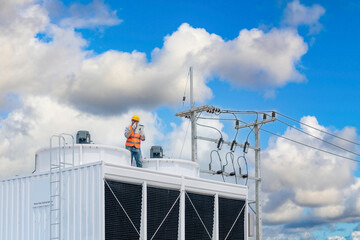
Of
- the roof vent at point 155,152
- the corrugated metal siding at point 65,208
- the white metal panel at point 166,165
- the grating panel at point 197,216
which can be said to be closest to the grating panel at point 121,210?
the corrugated metal siding at point 65,208

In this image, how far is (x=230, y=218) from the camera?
27062mm

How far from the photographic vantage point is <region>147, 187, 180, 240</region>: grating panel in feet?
74.8

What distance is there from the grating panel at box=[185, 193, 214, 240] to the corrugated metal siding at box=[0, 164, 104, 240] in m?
5.03

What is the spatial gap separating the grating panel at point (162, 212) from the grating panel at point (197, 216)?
673 millimetres

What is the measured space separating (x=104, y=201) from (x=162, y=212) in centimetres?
333

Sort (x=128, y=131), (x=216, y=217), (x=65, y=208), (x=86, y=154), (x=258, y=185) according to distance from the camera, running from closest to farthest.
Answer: (x=65, y=208), (x=86, y=154), (x=128, y=131), (x=216, y=217), (x=258, y=185)

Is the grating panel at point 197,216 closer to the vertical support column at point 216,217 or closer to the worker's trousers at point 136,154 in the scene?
the vertical support column at point 216,217

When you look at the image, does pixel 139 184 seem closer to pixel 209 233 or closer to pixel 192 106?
pixel 209 233

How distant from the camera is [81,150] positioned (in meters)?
24.1

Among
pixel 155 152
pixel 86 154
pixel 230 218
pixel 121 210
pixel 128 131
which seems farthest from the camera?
pixel 155 152

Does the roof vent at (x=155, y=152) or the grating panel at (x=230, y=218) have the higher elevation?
the roof vent at (x=155, y=152)

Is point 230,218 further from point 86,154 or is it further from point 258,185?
point 258,185

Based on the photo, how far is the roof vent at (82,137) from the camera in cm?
2462


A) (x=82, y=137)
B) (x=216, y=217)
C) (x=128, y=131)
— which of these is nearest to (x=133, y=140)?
(x=128, y=131)
